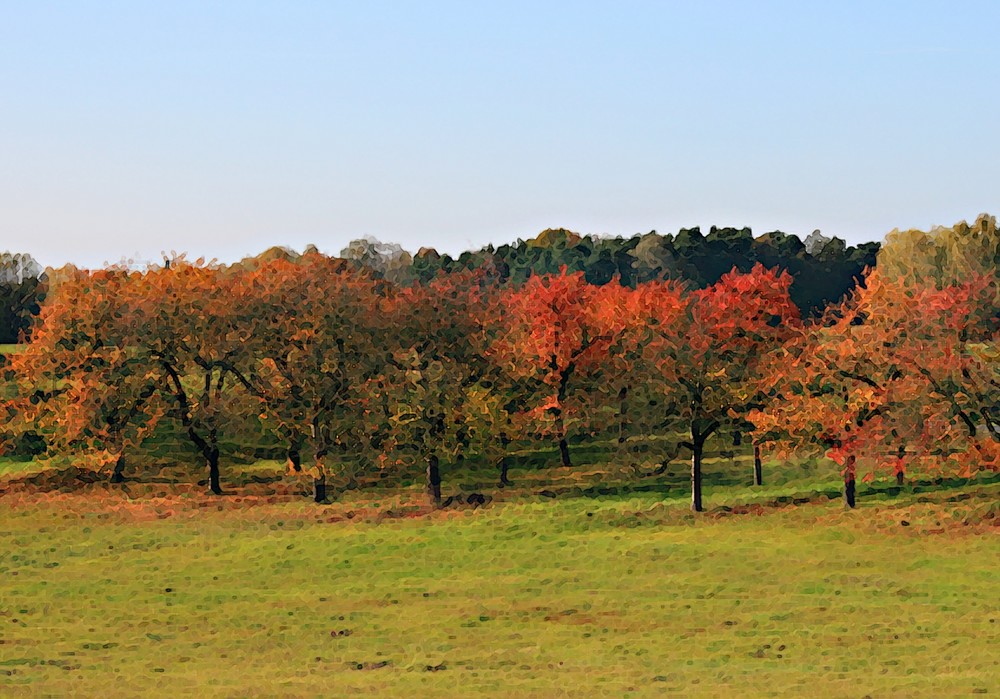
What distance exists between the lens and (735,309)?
61.2 metres

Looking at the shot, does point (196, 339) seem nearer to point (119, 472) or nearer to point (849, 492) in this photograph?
point (119, 472)

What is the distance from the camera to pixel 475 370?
65.3m

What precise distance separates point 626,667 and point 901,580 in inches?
641

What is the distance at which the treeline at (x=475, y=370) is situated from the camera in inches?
2117

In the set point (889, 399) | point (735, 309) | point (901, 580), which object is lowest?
point (901, 580)

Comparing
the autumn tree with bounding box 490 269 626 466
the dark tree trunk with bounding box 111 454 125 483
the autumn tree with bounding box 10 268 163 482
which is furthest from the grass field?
the autumn tree with bounding box 490 269 626 466

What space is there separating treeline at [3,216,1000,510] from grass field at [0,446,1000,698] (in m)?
3.23

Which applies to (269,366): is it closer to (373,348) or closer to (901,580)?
(373,348)

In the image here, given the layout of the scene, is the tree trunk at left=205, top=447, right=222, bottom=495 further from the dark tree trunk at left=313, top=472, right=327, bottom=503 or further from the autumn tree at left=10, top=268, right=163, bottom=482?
the dark tree trunk at left=313, top=472, right=327, bottom=503

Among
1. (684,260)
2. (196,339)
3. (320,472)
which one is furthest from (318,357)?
(684,260)

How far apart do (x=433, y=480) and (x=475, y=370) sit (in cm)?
666

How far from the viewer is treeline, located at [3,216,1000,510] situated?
53.8m

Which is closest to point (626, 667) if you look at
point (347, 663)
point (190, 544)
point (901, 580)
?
point (347, 663)

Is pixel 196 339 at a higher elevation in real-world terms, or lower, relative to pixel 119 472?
higher
